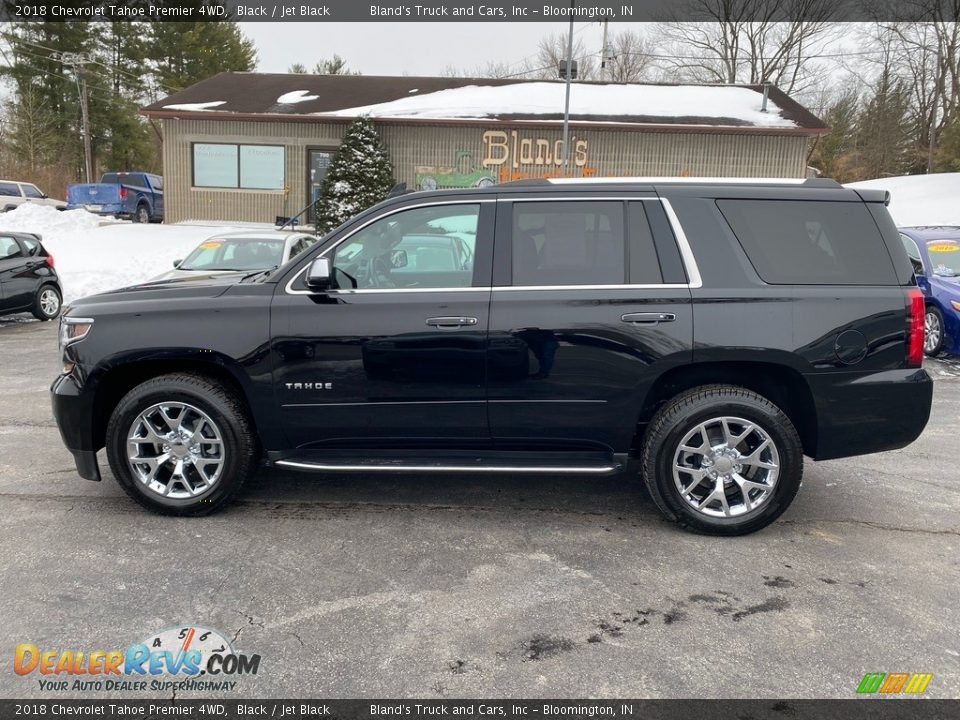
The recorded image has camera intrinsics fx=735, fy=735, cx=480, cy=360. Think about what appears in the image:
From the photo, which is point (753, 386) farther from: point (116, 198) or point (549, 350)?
point (116, 198)

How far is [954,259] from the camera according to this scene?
32.3ft

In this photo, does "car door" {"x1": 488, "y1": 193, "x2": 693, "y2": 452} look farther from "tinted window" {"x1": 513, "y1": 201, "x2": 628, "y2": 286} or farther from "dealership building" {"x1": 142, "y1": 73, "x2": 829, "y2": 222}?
"dealership building" {"x1": 142, "y1": 73, "x2": 829, "y2": 222}

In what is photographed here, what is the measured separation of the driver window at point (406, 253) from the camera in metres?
4.16

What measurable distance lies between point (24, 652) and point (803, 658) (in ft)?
10.1

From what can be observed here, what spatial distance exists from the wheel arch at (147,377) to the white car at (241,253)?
597cm

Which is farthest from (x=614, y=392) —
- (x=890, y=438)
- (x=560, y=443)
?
(x=890, y=438)

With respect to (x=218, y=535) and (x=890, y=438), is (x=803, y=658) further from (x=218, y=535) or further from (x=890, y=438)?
(x=218, y=535)

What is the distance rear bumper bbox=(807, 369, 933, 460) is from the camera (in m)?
3.98

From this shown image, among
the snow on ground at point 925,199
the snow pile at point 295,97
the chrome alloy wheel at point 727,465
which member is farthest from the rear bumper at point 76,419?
the snow on ground at point 925,199

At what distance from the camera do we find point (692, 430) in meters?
4.00

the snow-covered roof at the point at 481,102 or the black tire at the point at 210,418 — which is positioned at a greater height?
the snow-covered roof at the point at 481,102

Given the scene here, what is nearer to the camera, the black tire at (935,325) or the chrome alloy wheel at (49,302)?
the black tire at (935,325)

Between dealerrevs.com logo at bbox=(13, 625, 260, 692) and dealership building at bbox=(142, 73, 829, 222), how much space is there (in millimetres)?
20622

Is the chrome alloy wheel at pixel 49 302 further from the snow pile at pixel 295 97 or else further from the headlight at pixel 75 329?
the snow pile at pixel 295 97
